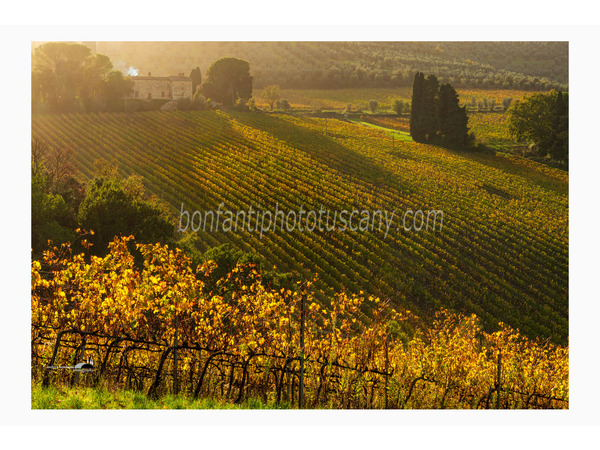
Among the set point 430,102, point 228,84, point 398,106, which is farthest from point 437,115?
point 228,84

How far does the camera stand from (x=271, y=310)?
6.33 meters

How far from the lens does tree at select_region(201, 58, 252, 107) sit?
8414 millimetres

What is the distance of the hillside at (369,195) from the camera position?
309 inches

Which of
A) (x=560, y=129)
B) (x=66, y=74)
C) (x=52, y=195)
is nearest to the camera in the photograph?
(x=52, y=195)

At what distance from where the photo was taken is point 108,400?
6324 mm

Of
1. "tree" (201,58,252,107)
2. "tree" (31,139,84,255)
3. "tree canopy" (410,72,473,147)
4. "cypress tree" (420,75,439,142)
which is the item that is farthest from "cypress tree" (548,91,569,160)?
"tree" (31,139,84,255)

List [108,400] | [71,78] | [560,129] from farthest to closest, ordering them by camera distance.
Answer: [71,78] → [560,129] → [108,400]

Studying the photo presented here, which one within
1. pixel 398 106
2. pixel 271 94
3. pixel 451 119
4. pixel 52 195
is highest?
pixel 271 94

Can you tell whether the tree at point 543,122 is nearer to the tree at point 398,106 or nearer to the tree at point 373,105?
the tree at point 398,106

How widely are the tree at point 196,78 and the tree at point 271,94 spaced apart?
98 centimetres

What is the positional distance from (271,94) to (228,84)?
664mm

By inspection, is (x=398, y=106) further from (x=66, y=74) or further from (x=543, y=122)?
(x=66, y=74)
